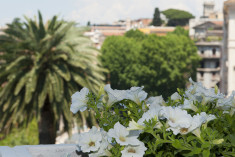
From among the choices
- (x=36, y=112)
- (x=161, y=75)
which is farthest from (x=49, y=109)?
(x=161, y=75)

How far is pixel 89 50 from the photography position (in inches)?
619

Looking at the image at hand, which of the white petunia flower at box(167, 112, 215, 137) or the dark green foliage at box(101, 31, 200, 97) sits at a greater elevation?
the white petunia flower at box(167, 112, 215, 137)

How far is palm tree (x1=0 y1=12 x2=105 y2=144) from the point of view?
14695mm

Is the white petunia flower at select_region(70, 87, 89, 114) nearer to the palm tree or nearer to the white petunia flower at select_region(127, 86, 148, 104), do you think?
the white petunia flower at select_region(127, 86, 148, 104)

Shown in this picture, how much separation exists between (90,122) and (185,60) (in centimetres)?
3910

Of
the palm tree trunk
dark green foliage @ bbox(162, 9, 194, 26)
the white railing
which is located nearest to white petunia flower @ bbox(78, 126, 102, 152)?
the white railing

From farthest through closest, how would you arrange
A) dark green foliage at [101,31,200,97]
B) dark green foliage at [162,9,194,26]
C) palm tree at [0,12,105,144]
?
dark green foliage at [162,9,194,26], dark green foliage at [101,31,200,97], palm tree at [0,12,105,144]

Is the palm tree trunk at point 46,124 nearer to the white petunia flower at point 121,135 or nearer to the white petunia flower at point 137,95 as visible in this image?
the white petunia flower at point 137,95

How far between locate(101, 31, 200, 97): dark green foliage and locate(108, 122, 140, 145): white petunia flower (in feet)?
159

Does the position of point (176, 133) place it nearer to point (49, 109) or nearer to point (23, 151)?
point (23, 151)

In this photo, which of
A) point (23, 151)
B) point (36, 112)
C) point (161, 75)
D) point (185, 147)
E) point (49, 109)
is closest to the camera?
point (185, 147)

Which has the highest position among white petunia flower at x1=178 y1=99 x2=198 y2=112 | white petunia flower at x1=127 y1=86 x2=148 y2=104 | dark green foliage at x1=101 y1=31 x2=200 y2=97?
white petunia flower at x1=127 y1=86 x2=148 y2=104

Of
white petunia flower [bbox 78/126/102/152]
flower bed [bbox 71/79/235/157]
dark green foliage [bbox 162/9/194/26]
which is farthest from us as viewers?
dark green foliage [bbox 162/9/194/26]

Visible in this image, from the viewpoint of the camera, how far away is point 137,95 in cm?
219
